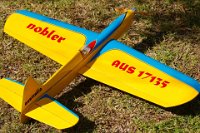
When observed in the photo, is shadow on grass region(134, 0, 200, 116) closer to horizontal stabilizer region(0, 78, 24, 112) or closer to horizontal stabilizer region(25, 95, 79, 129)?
horizontal stabilizer region(25, 95, 79, 129)

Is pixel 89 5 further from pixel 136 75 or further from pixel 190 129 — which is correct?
pixel 190 129

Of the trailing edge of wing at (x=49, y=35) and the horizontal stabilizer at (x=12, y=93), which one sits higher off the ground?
the horizontal stabilizer at (x=12, y=93)

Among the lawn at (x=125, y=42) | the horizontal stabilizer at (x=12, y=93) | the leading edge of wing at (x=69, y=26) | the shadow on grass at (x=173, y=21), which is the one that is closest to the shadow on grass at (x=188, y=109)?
the lawn at (x=125, y=42)

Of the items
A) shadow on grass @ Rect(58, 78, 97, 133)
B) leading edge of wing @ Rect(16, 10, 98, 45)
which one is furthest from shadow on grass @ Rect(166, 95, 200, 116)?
leading edge of wing @ Rect(16, 10, 98, 45)

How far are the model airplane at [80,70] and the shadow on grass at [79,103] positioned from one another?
36 centimetres

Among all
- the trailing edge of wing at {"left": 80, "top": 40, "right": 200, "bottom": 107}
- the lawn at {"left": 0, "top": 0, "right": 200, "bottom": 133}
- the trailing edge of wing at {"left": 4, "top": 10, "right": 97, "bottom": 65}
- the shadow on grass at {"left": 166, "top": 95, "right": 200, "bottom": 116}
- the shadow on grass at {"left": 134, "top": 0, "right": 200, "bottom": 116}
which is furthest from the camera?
the shadow on grass at {"left": 134, "top": 0, "right": 200, "bottom": 116}

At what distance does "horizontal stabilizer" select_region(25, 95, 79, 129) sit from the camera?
8127mm

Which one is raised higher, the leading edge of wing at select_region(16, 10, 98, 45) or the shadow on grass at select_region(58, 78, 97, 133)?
the leading edge of wing at select_region(16, 10, 98, 45)

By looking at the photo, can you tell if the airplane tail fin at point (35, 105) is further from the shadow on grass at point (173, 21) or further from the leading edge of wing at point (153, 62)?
the shadow on grass at point (173, 21)

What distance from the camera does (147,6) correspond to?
12711 millimetres

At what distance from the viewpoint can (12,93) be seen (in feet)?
28.5

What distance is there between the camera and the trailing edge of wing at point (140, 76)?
867cm

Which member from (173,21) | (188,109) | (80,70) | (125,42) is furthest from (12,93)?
(173,21)

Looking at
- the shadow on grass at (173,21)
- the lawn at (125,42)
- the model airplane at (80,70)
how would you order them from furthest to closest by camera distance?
the shadow on grass at (173,21)
the lawn at (125,42)
the model airplane at (80,70)
